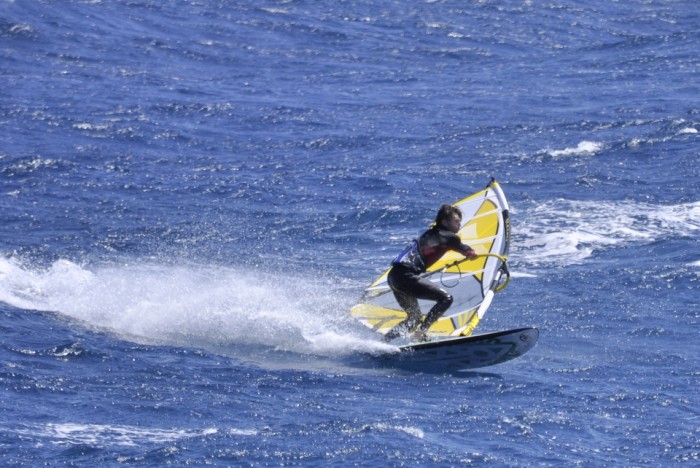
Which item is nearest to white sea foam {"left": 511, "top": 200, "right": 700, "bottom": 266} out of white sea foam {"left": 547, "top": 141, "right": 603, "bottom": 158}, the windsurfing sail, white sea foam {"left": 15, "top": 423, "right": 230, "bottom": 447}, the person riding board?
the windsurfing sail

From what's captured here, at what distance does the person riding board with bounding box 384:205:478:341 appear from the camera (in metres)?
15.5

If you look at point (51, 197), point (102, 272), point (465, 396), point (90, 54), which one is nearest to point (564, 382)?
point (465, 396)

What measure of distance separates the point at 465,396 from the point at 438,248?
6.90 feet

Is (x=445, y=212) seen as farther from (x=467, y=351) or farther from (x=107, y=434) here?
(x=107, y=434)

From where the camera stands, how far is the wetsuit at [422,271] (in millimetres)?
15586

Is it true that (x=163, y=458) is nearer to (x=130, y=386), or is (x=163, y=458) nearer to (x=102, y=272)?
(x=130, y=386)

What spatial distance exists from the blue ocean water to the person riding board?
69 centimetres

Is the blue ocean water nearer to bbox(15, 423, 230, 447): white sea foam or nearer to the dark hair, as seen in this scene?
bbox(15, 423, 230, 447): white sea foam

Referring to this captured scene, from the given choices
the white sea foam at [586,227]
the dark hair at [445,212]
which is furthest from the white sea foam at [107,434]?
the white sea foam at [586,227]

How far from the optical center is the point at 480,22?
43625 mm

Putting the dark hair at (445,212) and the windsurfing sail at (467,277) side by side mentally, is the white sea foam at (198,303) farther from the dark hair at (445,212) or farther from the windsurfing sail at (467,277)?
the dark hair at (445,212)

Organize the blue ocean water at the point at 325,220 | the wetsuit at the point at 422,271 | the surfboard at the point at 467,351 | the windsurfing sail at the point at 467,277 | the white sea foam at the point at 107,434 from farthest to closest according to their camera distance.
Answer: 1. the windsurfing sail at the point at 467,277
2. the wetsuit at the point at 422,271
3. the surfboard at the point at 467,351
4. the blue ocean water at the point at 325,220
5. the white sea foam at the point at 107,434

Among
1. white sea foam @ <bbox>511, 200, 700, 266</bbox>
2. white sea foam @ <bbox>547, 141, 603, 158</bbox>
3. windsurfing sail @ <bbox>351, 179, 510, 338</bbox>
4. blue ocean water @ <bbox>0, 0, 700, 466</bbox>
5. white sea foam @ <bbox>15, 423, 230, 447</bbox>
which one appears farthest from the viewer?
white sea foam @ <bbox>547, 141, 603, 158</bbox>

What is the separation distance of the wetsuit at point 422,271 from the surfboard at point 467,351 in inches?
22.5
